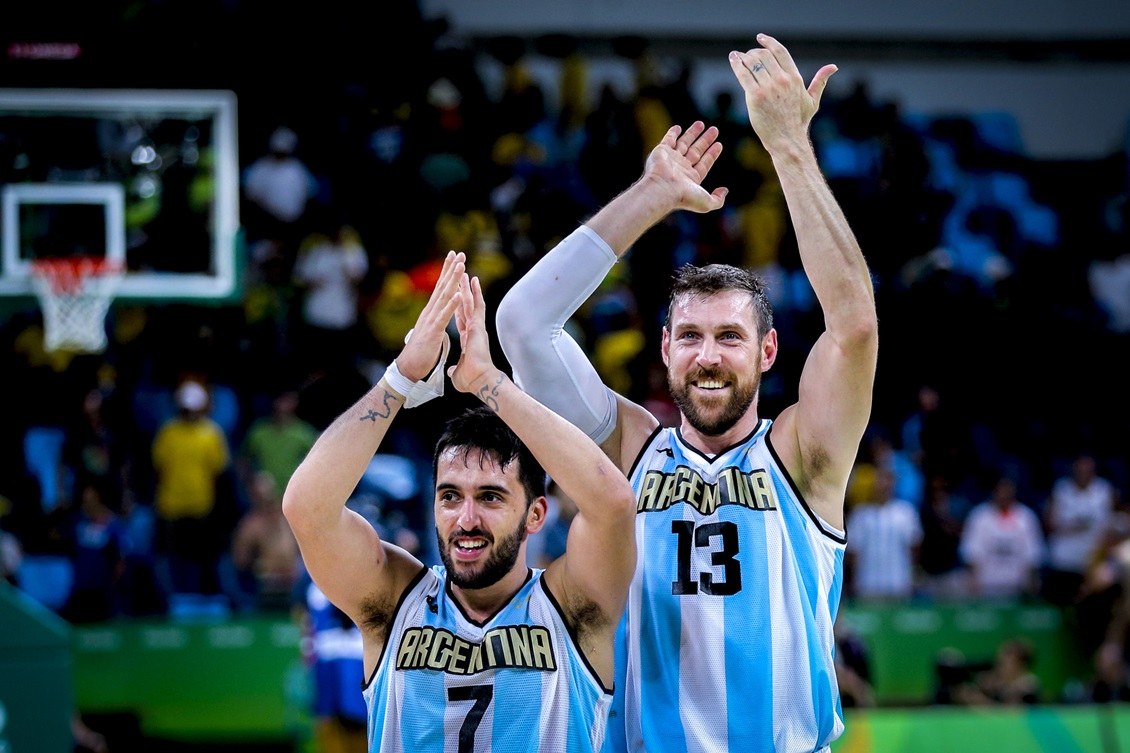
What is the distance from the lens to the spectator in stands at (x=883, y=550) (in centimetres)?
1221

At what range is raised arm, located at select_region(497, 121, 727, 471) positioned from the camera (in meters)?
4.55

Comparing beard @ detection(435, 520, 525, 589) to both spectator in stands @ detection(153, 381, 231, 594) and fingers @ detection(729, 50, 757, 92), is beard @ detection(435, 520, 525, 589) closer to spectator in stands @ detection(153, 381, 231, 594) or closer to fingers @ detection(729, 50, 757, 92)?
fingers @ detection(729, 50, 757, 92)

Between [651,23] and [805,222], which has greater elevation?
[651,23]

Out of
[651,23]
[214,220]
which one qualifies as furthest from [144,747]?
[651,23]

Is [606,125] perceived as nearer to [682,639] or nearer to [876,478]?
[876,478]

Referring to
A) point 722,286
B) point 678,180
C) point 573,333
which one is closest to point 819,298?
point 722,286

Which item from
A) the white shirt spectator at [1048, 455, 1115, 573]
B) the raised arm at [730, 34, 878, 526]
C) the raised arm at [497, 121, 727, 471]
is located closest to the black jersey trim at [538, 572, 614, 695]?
the raised arm at [497, 121, 727, 471]

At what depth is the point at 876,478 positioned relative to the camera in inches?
495

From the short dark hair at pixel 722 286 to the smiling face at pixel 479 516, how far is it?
74cm

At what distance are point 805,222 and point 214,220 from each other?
6.26m

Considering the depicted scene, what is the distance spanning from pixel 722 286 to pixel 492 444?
0.86 m

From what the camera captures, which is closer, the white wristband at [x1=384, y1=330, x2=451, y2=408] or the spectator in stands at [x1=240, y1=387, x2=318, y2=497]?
the white wristband at [x1=384, y1=330, x2=451, y2=408]

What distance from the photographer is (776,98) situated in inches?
174

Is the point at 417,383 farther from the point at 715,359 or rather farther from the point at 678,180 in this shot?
the point at 678,180
